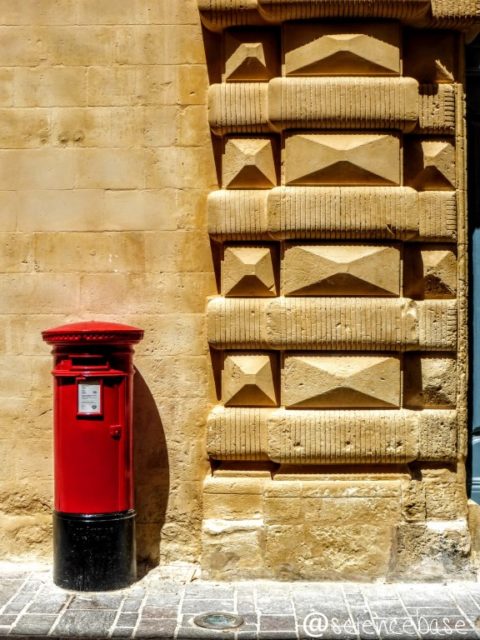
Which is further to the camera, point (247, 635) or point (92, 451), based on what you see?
point (92, 451)

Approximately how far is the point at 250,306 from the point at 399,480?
55.7 inches

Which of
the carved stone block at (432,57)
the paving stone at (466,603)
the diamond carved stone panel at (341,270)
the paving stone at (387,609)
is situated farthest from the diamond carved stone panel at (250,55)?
the paving stone at (466,603)

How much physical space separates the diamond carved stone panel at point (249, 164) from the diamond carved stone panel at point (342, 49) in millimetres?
482

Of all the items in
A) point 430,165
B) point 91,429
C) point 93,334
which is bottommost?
point 91,429

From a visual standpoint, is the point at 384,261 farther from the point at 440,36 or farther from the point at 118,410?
the point at 118,410

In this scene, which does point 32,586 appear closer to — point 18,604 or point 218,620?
point 18,604

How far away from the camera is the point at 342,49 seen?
595cm

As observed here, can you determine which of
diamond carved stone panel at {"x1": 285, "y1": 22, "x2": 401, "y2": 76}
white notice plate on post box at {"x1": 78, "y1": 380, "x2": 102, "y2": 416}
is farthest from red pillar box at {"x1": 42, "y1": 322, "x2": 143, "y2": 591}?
diamond carved stone panel at {"x1": 285, "y1": 22, "x2": 401, "y2": 76}

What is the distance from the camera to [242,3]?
594 centimetres

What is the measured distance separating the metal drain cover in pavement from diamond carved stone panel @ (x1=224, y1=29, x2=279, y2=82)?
10.5 feet

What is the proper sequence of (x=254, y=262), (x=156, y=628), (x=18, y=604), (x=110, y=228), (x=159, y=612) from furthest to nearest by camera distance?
(x=110, y=228), (x=254, y=262), (x=18, y=604), (x=159, y=612), (x=156, y=628)

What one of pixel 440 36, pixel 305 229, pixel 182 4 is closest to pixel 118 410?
pixel 305 229

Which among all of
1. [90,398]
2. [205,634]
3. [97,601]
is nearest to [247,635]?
[205,634]

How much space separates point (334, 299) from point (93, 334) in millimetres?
1491
